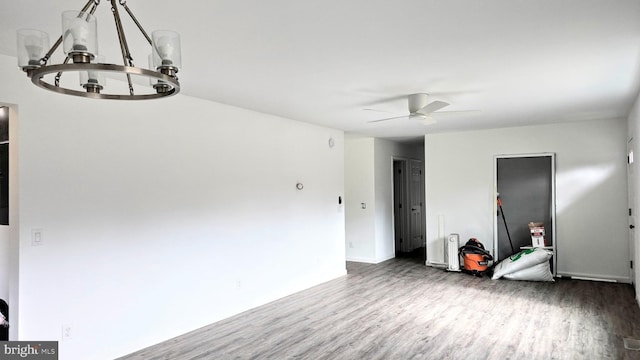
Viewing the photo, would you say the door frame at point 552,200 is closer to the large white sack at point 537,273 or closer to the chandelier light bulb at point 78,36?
the large white sack at point 537,273

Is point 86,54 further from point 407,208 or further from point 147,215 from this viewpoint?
point 407,208

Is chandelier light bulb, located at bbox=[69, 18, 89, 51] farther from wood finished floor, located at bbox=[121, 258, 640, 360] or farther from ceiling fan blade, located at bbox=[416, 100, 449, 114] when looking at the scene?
ceiling fan blade, located at bbox=[416, 100, 449, 114]

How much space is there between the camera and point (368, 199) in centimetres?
770

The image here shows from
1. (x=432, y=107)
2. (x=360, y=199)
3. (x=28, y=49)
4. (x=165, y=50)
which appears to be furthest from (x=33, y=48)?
(x=360, y=199)

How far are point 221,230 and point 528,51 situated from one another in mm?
3411

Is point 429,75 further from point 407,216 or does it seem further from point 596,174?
point 407,216

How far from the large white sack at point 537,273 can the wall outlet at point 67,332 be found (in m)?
5.69

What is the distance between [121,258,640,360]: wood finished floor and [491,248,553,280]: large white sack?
21 centimetres

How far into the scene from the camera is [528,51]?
2.93m

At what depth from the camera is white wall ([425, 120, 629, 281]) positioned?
235 inches

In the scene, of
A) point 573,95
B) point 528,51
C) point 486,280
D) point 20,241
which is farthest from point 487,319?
point 20,241

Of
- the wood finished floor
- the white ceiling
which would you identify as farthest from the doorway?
the white ceiling

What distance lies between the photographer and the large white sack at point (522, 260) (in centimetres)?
601

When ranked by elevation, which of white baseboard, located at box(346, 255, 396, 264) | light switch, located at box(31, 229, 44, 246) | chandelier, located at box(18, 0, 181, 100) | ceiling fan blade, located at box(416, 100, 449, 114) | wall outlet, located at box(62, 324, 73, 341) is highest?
ceiling fan blade, located at box(416, 100, 449, 114)
